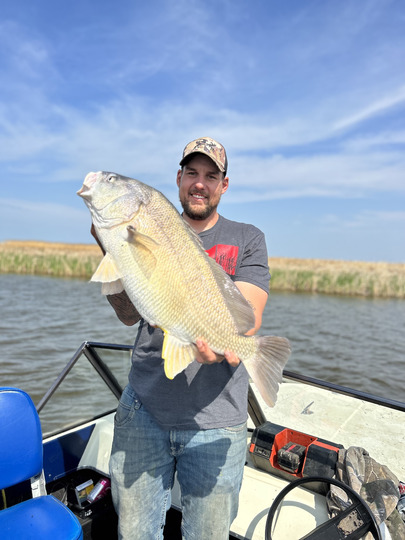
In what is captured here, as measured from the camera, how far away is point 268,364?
2133 millimetres

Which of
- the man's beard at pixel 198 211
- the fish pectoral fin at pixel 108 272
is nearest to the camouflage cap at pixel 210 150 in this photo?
the man's beard at pixel 198 211

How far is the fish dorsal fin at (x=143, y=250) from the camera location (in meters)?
2.04

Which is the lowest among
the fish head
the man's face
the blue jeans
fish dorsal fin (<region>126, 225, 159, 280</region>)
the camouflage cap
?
the blue jeans

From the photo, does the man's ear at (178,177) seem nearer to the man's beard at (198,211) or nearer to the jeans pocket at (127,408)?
the man's beard at (198,211)

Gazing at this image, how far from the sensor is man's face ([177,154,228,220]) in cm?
257

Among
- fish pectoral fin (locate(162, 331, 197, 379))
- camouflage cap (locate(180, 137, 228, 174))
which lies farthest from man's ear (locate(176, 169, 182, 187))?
fish pectoral fin (locate(162, 331, 197, 379))

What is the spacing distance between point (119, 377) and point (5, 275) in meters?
25.0

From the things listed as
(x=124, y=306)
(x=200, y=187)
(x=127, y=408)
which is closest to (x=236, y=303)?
(x=124, y=306)

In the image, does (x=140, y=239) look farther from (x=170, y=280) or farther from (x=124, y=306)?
(x=124, y=306)

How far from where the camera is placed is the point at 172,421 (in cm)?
232

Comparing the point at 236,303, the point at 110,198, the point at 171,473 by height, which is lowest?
the point at 171,473

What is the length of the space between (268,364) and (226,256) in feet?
2.43

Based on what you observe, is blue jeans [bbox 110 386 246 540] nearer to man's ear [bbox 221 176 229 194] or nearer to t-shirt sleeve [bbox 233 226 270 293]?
t-shirt sleeve [bbox 233 226 270 293]

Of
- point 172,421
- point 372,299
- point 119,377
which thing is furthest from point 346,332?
point 172,421
